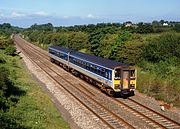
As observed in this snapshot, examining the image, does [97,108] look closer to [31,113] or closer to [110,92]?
[110,92]

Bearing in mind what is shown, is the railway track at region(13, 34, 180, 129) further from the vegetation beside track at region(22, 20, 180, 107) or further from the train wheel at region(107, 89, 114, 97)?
the vegetation beside track at region(22, 20, 180, 107)

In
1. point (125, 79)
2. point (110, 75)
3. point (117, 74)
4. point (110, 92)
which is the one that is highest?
point (117, 74)

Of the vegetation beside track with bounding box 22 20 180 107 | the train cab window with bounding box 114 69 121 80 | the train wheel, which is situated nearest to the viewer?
the train cab window with bounding box 114 69 121 80

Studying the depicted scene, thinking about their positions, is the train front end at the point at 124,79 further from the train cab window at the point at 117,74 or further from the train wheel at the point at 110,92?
the train wheel at the point at 110,92

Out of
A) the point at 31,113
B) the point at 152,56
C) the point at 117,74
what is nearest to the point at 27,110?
the point at 31,113

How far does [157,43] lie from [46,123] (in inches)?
907

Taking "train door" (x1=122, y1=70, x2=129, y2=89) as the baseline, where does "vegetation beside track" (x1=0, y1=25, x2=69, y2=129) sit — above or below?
below

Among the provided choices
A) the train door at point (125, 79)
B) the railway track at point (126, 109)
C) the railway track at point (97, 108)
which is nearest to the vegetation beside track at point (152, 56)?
the train door at point (125, 79)

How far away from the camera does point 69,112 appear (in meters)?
22.7

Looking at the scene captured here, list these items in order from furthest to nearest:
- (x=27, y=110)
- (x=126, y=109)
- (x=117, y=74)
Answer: (x=117, y=74), (x=126, y=109), (x=27, y=110)

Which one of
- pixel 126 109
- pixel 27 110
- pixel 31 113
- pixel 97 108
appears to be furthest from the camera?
pixel 97 108

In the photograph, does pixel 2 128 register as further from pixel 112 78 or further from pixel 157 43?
pixel 157 43

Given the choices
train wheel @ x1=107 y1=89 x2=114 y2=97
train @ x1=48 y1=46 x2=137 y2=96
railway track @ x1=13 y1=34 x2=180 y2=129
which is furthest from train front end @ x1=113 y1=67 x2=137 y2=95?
train wheel @ x1=107 y1=89 x2=114 y2=97

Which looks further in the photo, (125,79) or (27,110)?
(125,79)
